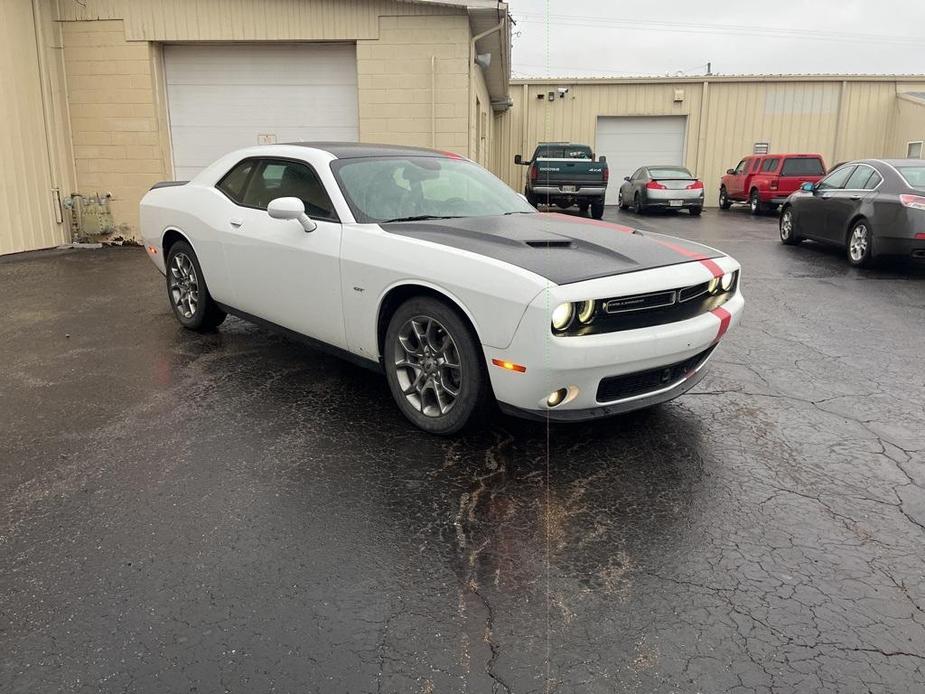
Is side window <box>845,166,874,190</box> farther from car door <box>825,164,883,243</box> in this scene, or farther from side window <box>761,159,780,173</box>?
side window <box>761,159,780,173</box>

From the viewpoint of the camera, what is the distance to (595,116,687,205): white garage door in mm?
25672

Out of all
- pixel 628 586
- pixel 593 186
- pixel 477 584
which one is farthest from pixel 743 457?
pixel 593 186

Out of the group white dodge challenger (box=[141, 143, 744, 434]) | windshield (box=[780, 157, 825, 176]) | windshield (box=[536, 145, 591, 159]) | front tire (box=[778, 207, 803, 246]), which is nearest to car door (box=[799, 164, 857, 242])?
front tire (box=[778, 207, 803, 246])

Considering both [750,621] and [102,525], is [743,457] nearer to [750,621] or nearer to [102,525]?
[750,621]

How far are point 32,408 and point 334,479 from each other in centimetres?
217

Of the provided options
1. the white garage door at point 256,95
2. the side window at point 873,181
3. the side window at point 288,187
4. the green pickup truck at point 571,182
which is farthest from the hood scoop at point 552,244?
the green pickup truck at point 571,182

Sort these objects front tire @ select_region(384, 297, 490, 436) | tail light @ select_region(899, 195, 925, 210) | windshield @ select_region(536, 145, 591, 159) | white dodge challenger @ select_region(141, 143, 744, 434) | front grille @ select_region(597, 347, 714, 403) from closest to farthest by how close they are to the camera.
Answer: white dodge challenger @ select_region(141, 143, 744, 434) < front grille @ select_region(597, 347, 714, 403) < front tire @ select_region(384, 297, 490, 436) < tail light @ select_region(899, 195, 925, 210) < windshield @ select_region(536, 145, 591, 159)

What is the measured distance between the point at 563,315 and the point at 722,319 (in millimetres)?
1142

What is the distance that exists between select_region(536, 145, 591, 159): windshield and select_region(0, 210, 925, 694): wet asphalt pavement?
14956mm

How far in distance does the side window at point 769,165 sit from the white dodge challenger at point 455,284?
17.7 meters

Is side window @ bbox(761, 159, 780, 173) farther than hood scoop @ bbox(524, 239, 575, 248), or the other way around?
side window @ bbox(761, 159, 780, 173)

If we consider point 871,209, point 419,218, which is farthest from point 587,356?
point 871,209

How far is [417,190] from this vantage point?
A: 4.75 metres

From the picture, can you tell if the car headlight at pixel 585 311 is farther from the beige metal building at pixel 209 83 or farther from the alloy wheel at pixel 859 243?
the beige metal building at pixel 209 83
